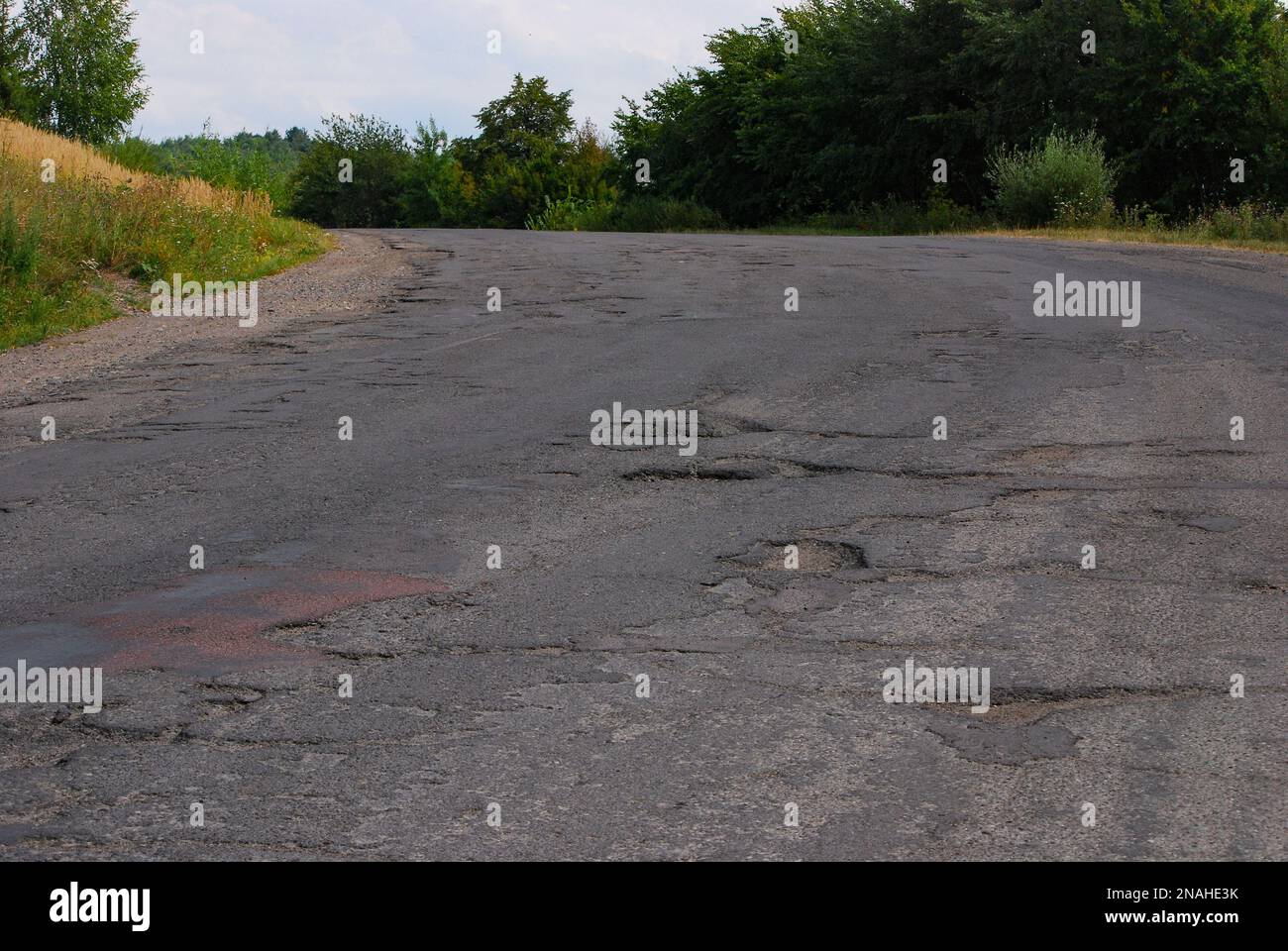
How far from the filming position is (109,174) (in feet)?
72.4

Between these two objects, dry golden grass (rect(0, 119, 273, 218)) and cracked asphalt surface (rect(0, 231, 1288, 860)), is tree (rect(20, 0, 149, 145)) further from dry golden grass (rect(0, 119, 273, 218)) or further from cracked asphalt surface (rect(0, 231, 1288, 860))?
cracked asphalt surface (rect(0, 231, 1288, 860))

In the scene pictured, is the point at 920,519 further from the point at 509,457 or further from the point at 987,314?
the point at 987,314

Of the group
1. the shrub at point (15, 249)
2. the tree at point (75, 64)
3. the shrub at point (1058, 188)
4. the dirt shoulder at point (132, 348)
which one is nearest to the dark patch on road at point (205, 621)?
the dirt shoulder at point (132, 348)

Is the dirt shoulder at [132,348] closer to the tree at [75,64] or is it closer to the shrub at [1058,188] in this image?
the shrub at [1058,188]

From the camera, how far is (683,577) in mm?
5336

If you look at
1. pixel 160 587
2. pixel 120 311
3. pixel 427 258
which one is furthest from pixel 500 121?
pixel 160 587

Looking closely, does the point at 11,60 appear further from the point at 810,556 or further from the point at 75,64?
the point at 810,556

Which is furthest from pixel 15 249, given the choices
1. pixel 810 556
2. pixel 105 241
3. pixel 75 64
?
pixel 75 64

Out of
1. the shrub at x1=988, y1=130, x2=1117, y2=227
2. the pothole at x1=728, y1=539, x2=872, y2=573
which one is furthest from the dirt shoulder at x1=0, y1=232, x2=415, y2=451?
the shrub at x1=988, y1=130, x2=1117, y2=227

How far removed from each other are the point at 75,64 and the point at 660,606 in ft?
180

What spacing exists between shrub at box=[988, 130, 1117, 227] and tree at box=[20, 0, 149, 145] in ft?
125

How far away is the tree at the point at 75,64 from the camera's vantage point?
2025 inches

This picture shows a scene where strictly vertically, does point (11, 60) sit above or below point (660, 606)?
above

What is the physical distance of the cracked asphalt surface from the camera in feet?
11.3
